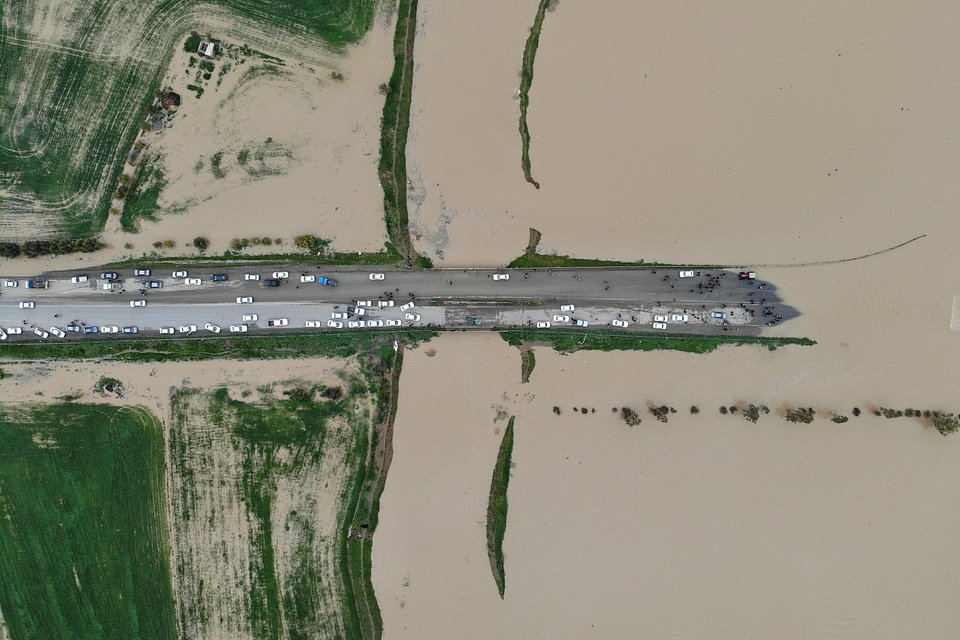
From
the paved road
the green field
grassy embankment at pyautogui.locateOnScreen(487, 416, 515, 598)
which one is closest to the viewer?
grassy embankment at pyautogui.locateOnScreen(487, 416, 515, 598)

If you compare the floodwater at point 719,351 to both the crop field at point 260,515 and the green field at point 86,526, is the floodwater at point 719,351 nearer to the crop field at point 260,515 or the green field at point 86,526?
the crop field at point 260,515

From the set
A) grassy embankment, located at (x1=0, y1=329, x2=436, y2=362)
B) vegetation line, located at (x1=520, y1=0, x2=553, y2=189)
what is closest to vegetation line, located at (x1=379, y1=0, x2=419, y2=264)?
grassy embankment, located at (x1=0, y1=329, x2=436, y2=362)

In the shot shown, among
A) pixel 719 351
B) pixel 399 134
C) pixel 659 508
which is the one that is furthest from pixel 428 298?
pixel 659 508

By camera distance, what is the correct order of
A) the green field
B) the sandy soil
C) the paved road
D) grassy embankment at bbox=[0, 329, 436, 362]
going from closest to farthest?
1. the sandy soil
2. the green field
3. grassy embankment at bbox=[0, 329, 436, 362]
4. the paved road

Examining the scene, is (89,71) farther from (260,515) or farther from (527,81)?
(260,515)

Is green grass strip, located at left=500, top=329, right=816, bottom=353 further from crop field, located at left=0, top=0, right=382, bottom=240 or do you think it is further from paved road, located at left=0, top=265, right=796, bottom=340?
crop field, located at left=0, top=0, right=382, bottom=240

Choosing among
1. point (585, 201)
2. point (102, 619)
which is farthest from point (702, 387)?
point (102, 619)

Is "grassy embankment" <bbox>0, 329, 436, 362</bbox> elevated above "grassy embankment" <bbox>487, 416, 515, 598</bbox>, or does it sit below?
above
